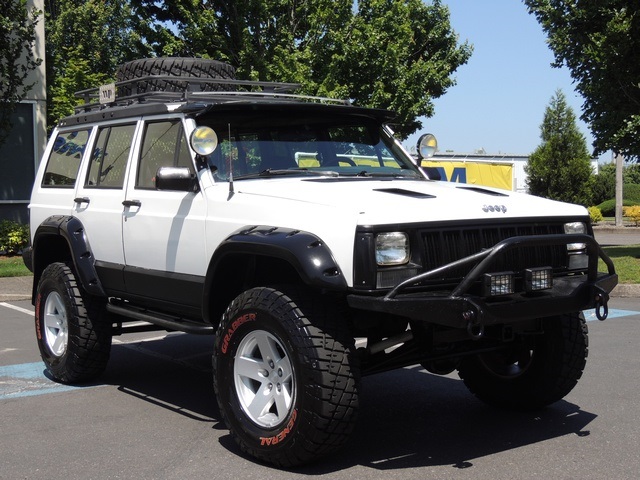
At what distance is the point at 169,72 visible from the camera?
25.3ft

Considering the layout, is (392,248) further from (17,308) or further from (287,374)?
(17,308)

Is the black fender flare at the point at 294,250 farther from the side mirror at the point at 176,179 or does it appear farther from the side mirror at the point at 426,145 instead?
the side mirror at the point at 426,145

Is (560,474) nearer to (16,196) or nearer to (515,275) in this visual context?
(515,275)

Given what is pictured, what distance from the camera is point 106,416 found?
5867 millimetres

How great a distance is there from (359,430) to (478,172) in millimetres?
22809

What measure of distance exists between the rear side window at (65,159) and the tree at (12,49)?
8867 mm

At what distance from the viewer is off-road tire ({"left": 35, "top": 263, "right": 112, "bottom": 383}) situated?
21.8 ft

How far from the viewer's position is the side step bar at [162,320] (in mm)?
5492

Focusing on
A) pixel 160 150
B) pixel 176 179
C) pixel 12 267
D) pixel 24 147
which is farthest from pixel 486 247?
pixel 24 147

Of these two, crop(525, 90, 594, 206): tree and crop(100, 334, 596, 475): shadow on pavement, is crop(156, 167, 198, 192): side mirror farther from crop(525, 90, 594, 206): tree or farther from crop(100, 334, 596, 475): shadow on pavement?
crop(525, 90, 594, 206): tree

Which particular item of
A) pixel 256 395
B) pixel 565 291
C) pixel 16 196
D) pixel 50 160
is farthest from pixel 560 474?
pixel 16 196

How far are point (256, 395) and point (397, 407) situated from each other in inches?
60.8

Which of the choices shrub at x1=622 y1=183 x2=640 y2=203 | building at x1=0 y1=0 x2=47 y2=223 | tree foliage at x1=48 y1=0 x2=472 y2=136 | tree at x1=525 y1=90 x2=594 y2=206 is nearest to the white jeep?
building at x1=0 y1=0 x2=47 y2=223

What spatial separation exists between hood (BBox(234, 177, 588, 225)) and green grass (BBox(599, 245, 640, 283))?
810cm
